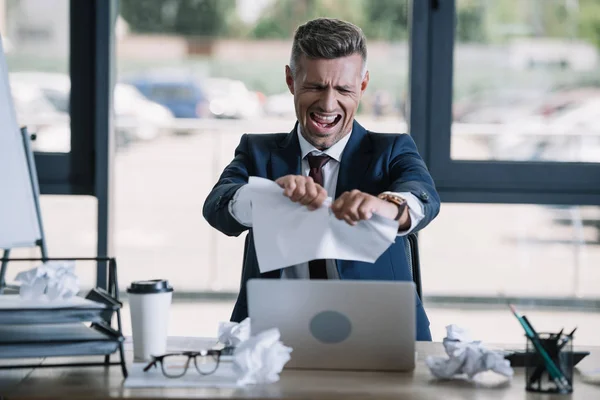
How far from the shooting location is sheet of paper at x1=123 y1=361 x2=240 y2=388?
4.49ft

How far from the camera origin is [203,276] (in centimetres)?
490

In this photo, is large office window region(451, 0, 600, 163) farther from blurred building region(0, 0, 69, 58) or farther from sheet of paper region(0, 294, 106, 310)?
sheet of paper region(0, 294, 106, 310)

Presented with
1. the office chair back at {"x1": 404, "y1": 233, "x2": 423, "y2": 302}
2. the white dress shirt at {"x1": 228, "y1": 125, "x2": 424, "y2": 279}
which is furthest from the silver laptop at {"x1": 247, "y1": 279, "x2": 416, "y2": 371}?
the office chair back at {"x1": 404, "y1": 233, "x2": 423, "y2": 302}

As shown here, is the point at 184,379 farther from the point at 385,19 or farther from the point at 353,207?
the point at 385,19

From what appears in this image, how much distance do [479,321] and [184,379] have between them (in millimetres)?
3460

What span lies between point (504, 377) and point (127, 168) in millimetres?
3416

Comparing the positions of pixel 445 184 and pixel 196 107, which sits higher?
pixel 196 107

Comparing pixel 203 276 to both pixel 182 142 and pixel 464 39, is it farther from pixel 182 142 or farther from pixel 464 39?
pixel 464 39

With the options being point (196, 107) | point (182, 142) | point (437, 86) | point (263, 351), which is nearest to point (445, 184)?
point (437, 86)

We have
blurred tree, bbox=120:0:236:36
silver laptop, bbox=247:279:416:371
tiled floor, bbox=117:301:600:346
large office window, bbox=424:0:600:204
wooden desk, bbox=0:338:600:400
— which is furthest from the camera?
tiled floor, bbox=117:301:600:346

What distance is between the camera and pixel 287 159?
223cm

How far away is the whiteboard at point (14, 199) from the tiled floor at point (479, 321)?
1915 millimetres

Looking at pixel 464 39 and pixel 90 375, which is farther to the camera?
pixel 464 39

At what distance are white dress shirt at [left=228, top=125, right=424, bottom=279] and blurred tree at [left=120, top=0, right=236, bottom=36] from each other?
1613 mm
